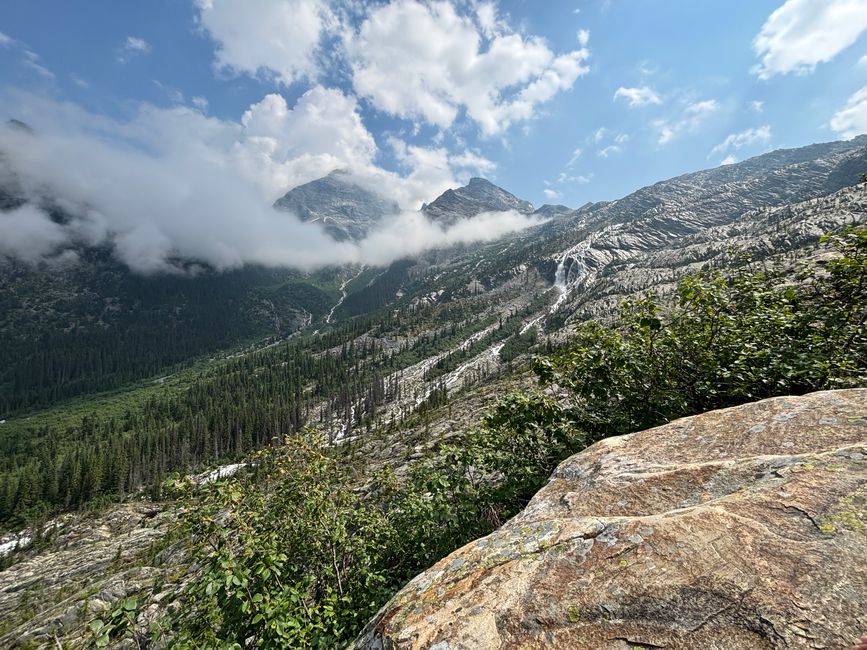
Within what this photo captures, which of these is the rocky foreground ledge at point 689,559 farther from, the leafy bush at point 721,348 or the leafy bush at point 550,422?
the leafy bush at point 550,422

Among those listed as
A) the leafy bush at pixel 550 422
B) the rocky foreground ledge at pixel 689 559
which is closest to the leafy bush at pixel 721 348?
the leafy bush at pixel 550 422

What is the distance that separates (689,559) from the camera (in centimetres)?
360

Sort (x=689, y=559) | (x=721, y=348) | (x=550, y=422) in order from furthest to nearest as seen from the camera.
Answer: (x=550, y=422) < (x=721, y=348) < (x=689, y=559)

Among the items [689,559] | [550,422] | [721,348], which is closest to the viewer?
[689,559]

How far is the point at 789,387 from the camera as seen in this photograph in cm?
755

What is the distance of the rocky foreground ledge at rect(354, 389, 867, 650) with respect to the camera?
117 inches

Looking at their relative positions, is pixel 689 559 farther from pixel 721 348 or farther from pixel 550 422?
pixel 721 348

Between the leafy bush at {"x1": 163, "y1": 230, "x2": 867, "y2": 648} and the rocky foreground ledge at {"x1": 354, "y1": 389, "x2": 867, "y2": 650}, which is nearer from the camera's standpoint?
the rocky foreground ledge at {"x1": 354, "y1": 389, "x2": 867, "y2": 650}

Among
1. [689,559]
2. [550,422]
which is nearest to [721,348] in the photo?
[550,422]

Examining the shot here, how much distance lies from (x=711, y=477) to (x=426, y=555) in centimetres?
628

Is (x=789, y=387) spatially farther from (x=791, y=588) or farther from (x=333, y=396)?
(x=333, y=396)

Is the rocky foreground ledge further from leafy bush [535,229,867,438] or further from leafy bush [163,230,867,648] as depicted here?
leafy bush [163,230,867,648]

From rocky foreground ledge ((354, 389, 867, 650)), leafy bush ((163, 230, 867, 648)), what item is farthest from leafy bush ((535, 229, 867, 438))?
rocky foreground ledge ((354, 389, 867, 650))

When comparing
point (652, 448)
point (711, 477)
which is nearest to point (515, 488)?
point (652, 448)
